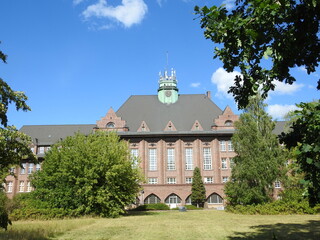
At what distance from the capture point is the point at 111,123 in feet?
175

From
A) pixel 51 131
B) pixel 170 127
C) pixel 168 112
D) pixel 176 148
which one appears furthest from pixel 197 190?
pixel 51 131

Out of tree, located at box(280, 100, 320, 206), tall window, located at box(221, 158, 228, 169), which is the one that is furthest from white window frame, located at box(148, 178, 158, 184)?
tree, located at box(280, 100, 320, 206)

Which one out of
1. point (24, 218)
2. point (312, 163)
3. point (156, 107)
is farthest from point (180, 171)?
point (312, 163)

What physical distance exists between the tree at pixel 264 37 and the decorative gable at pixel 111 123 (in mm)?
45087

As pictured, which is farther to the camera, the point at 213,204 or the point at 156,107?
the point at 156,107

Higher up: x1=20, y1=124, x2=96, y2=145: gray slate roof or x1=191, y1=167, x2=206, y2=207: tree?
x1=20, y1=124, x2=96, y2=145: gray slate roof

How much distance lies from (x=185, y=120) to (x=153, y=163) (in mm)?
9743

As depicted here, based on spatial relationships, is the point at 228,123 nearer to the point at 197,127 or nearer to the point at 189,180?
the point at 197,127

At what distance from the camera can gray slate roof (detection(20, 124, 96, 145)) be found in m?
59.6

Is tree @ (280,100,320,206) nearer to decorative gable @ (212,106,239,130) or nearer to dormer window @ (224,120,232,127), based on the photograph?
decorative gable @ (212,106,239,130)

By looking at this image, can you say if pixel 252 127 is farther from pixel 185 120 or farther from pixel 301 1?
A: pixel 301 1

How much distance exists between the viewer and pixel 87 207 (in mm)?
28594

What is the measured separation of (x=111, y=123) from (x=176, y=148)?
12.3 m

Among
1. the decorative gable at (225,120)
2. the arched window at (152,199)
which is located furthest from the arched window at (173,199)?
the decorative gable at (225,120)
